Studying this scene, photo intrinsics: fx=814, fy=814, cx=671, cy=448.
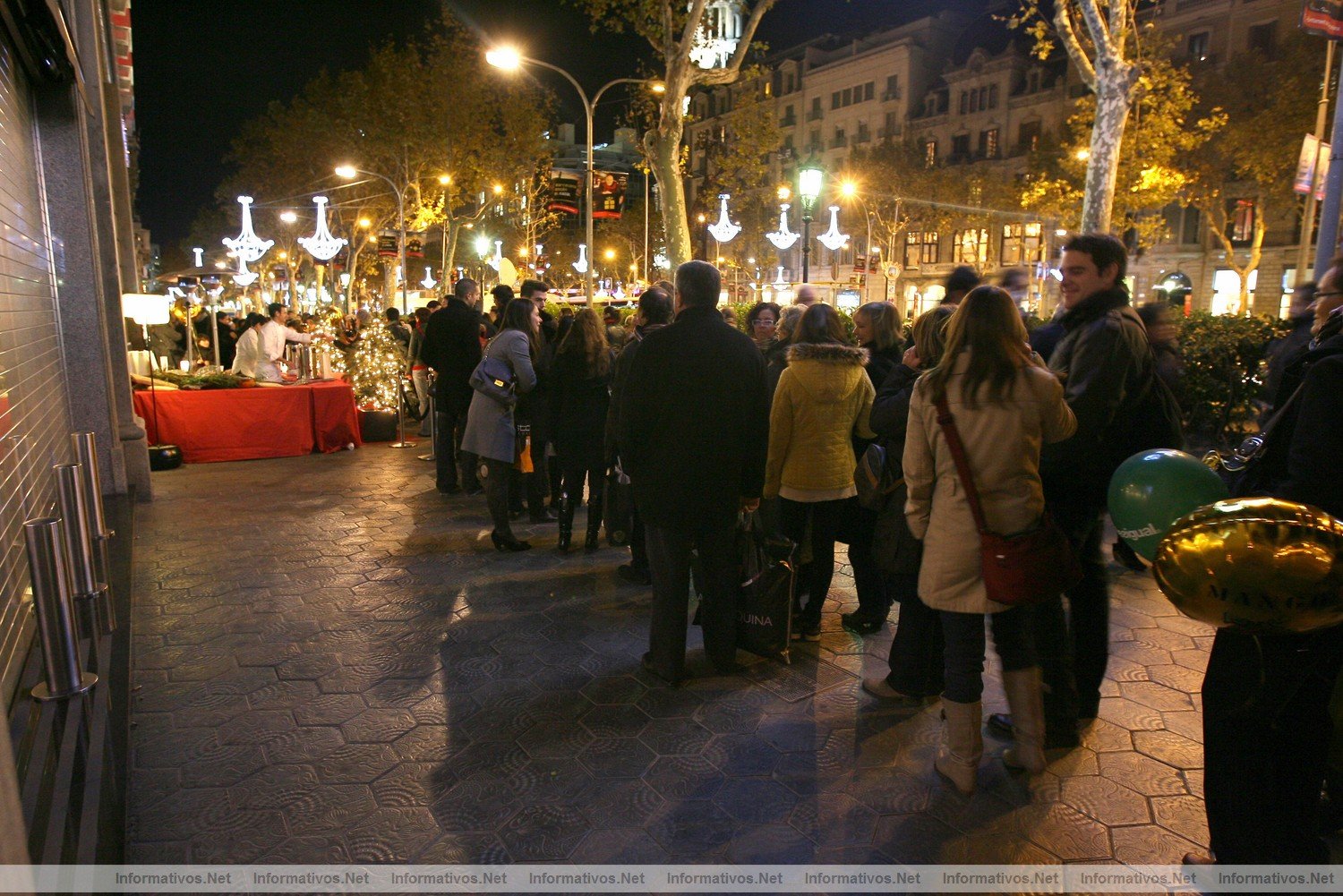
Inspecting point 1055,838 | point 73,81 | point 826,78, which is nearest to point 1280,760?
point 1055,838

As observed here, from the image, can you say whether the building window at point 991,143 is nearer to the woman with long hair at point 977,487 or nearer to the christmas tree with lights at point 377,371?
the christmas tree with lights at point 377,371

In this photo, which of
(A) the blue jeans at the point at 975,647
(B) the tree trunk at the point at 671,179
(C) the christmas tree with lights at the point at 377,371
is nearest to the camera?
(A) the blue jeans at the point at 975,647

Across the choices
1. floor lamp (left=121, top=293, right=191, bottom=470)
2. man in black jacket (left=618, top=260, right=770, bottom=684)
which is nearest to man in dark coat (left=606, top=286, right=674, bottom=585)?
man in black jacket (left=618, top=260, right=770, bottom=684)

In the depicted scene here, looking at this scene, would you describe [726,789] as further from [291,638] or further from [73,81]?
[73,81]

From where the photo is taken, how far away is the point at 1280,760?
2502 mm

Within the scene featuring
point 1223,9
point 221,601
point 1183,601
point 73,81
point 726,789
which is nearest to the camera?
point 1183,601

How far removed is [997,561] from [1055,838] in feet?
3.37

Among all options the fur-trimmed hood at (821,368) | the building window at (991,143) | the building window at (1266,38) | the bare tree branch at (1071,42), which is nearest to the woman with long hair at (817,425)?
the fur-trimmed hood at (821,368)

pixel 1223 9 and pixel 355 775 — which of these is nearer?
pixel 355 775

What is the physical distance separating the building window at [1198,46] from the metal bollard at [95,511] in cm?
4453

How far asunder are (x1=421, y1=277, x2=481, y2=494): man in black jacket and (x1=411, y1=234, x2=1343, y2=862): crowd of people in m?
3.04

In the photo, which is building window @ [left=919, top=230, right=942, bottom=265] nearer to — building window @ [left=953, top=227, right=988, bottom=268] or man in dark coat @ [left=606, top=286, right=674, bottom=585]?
building window @ [left=953, top=227, right=988, bottom=268]

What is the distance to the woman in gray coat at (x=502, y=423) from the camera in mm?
6551

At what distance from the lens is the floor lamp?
9930 millimetres
